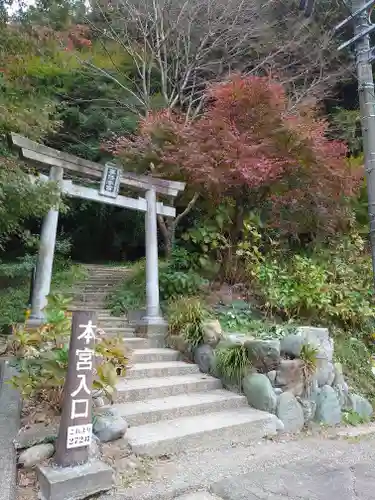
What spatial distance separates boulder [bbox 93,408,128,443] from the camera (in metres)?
3.46

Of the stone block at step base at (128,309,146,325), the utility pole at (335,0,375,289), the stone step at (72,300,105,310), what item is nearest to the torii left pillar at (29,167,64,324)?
the stone block at step base at (128,309,146,325)

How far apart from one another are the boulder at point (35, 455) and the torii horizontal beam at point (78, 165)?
3746mm

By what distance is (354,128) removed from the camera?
34.8 ft

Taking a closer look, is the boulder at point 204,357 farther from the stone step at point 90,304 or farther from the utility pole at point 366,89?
the stone step at point 90,304

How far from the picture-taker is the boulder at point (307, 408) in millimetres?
4812

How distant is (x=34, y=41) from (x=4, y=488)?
14.0 feet

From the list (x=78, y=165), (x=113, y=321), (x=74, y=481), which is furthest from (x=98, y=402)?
(x=78, y=165)

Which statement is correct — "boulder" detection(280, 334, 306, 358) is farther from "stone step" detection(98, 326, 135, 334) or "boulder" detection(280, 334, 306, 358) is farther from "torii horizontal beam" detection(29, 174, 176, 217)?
"torii horizontal beam" detection(29, 174, 176, 217)

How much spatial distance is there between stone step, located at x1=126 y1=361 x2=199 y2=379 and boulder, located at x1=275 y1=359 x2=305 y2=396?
114cm

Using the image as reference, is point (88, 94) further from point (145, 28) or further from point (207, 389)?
point (207, 389)

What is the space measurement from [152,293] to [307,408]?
299cm

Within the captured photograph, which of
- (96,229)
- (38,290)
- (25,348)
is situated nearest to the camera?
(25,348)

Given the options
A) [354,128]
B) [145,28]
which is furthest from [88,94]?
[354,128]

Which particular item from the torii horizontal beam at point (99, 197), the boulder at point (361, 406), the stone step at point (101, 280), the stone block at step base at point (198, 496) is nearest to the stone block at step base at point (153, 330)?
the torii horizontal beam at point (99, 197)
